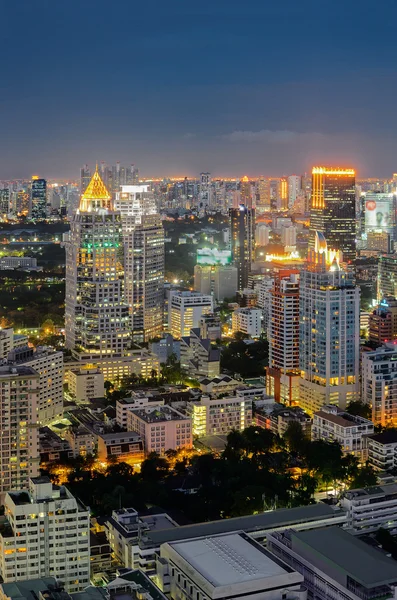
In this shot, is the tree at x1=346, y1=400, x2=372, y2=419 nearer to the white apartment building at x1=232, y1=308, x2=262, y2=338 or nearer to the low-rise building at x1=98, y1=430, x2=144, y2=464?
the low-rise building at x1=98, y1=430, x2=144, y2=464

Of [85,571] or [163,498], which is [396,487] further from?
[85,571]

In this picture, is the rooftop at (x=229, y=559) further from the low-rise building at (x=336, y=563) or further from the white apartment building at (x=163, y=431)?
the white apartment building at (x=163, y=431)

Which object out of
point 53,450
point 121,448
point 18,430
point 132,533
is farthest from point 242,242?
point 132,533

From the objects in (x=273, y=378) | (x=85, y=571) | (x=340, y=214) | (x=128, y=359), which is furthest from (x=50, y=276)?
(x=85, y=571)

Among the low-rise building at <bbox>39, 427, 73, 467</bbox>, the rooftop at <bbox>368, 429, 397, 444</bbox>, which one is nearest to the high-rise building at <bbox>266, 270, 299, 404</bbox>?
the rooftop at <bbox>368, 429, 397, 444</bbox>

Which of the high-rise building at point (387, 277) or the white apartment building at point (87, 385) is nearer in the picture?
the white apartment building at point (87, 385)

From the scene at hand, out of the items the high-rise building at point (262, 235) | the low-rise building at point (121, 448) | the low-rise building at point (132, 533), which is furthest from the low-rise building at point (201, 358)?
the high-rise building at point (262, 235)

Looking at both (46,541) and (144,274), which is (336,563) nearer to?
(46,541)
